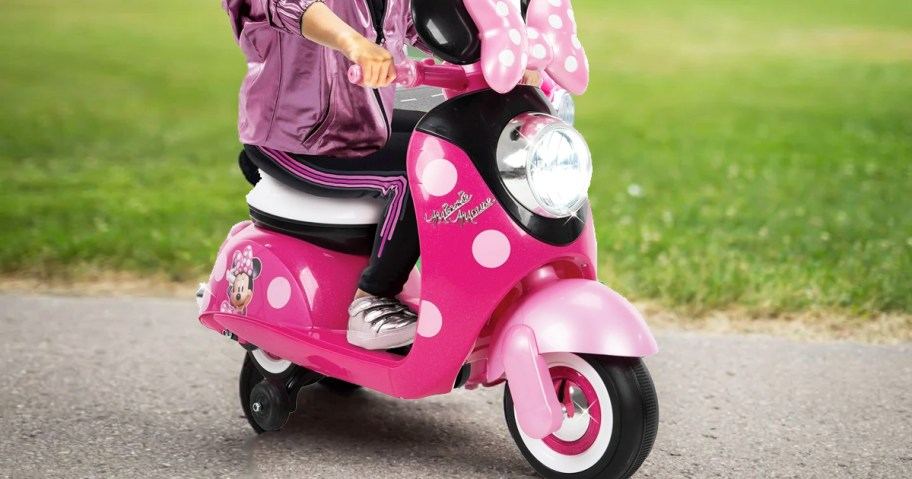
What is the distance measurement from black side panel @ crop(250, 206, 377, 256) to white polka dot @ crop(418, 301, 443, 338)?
0.31 metres

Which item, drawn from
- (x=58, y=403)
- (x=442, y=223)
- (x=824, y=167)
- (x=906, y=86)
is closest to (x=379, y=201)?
(x=442, y=223)

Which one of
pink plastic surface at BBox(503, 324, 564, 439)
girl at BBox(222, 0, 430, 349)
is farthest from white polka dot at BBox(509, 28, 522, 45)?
pink plastic surface at BBox(503, 324, 564, 439)

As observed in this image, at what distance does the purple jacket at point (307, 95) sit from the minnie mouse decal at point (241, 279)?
327 millimetres

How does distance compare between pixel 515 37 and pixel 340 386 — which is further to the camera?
pixel 340 386

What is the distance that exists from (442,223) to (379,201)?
308 mm

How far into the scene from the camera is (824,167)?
778cm

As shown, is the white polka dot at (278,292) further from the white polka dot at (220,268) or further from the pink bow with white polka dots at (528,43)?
the pink bow with white polka dots at (528,43)

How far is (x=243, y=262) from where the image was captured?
308 cm

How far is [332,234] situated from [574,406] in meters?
0.78

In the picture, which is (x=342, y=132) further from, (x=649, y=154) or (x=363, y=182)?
(x=649, y=154)

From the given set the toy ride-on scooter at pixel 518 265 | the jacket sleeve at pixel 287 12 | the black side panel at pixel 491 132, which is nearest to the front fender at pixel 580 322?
the toy ride-on scooter at pixel 518 265

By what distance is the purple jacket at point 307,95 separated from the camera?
9.64 ft

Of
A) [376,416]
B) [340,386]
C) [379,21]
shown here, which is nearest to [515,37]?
[379,21]

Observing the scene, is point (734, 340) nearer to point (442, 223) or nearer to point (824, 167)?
point (442, 223)
